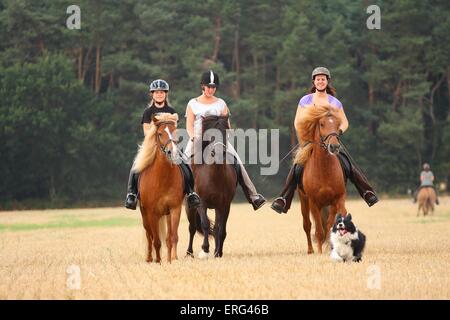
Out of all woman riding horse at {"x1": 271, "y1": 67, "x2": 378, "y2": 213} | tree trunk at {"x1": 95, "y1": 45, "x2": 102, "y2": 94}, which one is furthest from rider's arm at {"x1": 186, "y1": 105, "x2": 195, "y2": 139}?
tree trunk at {"x1": 95, "y1": 45, "x2": 102, "y2": 94}

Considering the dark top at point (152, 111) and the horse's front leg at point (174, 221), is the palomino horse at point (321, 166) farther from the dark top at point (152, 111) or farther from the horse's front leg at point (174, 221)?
the horse's front leg at point (174, 221)

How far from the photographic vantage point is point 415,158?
65.2 m

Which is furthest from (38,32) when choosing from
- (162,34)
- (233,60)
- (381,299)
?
(381,299)

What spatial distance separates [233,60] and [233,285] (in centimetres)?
5732

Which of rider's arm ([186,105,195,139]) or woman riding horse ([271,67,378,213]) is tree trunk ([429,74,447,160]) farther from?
rider's arm ([186,105,195,139])

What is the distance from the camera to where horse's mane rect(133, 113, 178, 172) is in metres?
14.1

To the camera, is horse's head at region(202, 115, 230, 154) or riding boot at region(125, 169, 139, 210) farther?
horse's head at region(202, 115, 230, 154)

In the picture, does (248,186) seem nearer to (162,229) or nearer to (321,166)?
(321,166)

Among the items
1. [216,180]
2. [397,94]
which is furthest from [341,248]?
[397,94]

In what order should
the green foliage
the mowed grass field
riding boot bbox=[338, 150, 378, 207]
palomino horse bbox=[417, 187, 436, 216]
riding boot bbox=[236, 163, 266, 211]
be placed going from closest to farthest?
the mowed grass field, riding boot bbox=[338, 150, 378, 207], riding boot bbox=[236, 163, 266, 211], palomino horse bbox=[417, 187, 436, 216], the green foliage

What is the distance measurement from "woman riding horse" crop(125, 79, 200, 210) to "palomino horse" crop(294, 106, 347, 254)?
6.38ft

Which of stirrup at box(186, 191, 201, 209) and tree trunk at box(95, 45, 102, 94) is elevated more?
tree trunk at box(95, 45, 102, 94)

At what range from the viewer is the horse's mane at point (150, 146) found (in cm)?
1413

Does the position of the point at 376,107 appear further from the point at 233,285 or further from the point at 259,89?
the point at 233,285
